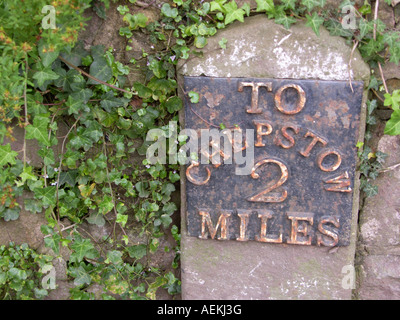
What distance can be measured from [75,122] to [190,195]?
67 cm

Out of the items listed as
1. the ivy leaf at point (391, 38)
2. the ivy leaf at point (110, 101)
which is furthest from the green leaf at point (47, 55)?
the ivy leaf at point (391, 38)

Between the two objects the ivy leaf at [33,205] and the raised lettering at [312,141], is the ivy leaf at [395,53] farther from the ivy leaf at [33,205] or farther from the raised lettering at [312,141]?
the ivy leaf at [33,205]

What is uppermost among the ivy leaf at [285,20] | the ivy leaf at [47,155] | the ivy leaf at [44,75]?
A: the ivy leaf at [285,20]

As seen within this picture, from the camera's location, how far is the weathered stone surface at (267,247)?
1578mm

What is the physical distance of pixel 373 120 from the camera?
5.49 ft

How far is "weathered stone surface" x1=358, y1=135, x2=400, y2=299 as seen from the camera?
1.76m

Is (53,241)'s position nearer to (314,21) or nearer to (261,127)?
(261,127)

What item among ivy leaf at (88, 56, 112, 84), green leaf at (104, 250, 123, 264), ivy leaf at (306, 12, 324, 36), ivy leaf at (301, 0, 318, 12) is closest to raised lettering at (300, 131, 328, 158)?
ivy leaf at (306, 12, 324, 36)

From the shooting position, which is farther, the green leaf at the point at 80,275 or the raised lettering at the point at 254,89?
the green leaf at the point at 80,275

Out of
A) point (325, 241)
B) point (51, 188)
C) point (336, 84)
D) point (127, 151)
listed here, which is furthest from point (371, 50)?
point (51, 188)

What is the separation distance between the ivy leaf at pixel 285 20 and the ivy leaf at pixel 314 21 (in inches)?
3.0

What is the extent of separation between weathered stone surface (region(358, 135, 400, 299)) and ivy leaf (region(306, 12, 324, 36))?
0.64 meters

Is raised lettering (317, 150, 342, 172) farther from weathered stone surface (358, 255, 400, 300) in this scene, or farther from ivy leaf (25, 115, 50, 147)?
ivy leaf (25, 115, 50, 147)
